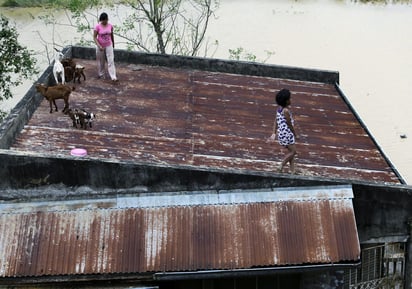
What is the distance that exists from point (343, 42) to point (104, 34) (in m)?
16.0

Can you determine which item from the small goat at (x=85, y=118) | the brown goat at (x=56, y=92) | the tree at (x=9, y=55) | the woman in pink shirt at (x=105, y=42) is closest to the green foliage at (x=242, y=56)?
the tree at (x=9, y=55)

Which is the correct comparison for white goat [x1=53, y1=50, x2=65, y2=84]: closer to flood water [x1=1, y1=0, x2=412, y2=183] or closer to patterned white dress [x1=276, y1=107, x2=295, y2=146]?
patterned white dress [x1=276, y1=107, x2=295, y2=146]

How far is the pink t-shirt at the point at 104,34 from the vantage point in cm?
912

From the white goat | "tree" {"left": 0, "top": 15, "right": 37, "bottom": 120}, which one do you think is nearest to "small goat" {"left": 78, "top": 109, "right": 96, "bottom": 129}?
the white goat

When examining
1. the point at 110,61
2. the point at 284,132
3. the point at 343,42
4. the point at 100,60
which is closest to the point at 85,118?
the point at 110,61

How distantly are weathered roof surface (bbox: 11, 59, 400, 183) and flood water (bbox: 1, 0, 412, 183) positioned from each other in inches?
292

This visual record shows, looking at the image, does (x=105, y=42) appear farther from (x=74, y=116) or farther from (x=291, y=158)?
(x=291, y=158)

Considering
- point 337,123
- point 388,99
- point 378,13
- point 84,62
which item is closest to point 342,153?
point 337,123

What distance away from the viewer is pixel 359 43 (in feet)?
77.3

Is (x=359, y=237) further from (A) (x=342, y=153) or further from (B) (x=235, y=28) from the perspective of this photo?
(B) (x=235, y=28)

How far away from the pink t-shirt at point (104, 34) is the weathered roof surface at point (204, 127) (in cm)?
62

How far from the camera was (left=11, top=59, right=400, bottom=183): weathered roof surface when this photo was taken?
6.97 m

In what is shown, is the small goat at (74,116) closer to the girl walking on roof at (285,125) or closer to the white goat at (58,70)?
the white goat at (58,70)

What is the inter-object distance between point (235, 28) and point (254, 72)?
13371 millimetres
